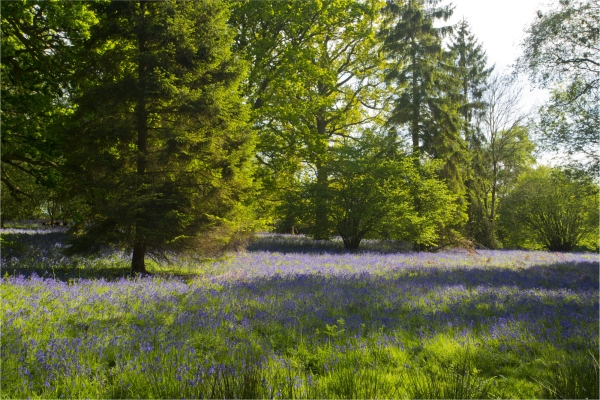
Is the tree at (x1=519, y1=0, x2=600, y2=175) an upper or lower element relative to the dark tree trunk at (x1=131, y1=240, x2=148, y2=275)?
upper

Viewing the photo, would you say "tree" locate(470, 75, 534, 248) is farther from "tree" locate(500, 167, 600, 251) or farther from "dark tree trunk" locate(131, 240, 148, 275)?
"dark tree trunk" locate(131, 240, 148, 275)

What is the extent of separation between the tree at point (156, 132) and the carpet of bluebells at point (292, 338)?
1.52 metres

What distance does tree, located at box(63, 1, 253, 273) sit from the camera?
8.91 meters

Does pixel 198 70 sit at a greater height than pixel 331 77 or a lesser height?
lesser

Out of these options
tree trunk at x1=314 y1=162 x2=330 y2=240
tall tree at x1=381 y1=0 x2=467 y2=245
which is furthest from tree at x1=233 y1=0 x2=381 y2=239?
tall tree at x1=381 y1=0 x2=467 y2=245

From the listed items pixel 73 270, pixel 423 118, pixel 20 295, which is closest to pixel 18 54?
pixel 73 270

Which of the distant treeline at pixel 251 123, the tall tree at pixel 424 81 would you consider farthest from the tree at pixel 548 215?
the tall tree at pixel 424 81

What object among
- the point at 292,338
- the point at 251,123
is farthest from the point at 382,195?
the point at 292,338

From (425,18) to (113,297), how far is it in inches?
883

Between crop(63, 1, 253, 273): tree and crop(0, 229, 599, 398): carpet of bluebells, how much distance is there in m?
1.52

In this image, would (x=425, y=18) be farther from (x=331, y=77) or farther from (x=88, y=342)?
(x=88, y=342)

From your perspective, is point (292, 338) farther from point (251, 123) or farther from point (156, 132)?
point (251, 123)

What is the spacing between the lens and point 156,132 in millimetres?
9945

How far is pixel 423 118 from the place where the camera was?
2222cm
